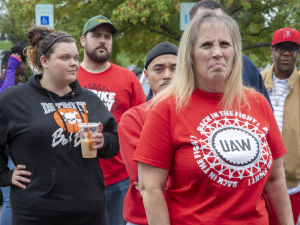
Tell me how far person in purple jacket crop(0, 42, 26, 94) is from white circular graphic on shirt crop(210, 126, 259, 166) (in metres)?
3.33

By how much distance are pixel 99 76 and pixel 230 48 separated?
88.9 inches

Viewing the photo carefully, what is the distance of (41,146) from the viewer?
266cm

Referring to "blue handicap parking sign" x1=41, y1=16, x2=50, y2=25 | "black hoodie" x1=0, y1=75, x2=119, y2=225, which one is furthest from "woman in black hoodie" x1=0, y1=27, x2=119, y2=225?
"blue handicap parking sign" x1=41, y1=16, x2=50, y2=25

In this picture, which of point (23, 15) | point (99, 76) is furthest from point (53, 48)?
point (23, 15)

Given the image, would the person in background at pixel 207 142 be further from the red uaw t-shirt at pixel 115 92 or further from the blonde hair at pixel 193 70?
the red uaw t-shirt at pixel 115 92

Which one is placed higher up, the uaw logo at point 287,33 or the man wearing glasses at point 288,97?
the uaw logo at point 287,33

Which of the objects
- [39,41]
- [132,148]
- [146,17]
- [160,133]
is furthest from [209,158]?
[146,17]

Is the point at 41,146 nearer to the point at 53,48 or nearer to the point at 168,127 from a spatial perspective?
the point at 53,48

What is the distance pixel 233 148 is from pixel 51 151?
1.40 metres

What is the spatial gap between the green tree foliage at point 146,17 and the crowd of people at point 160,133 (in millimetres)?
5610

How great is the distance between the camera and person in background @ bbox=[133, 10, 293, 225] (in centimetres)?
185

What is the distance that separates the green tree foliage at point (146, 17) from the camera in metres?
→ 9.46

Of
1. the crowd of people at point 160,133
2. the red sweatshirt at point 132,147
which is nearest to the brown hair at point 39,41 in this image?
the crowd of people at point 160,133

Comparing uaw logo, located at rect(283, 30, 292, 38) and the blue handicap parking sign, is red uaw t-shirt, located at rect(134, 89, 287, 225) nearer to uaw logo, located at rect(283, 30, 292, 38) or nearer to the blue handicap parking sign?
uaw logo, located at rect(283, 30, 292, 38)
